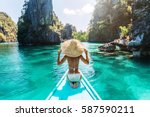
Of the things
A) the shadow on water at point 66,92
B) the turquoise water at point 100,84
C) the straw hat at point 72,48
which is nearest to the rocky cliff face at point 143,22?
the turquoise water at point 100,84

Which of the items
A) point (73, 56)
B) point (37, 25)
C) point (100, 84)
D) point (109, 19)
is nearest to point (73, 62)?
point (73, 56)

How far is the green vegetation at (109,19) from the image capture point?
256 feet

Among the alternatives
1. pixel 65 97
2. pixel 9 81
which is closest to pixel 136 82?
pixel 9 81

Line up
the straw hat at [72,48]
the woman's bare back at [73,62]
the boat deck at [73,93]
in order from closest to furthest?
the straw hat at [72,48] < the boat deck at [73,93] < the woman's bare back at [73,62]

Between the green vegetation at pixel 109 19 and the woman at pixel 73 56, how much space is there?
66.9 metres

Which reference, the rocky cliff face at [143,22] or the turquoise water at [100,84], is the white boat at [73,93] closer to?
the turquoise water at [100,84]

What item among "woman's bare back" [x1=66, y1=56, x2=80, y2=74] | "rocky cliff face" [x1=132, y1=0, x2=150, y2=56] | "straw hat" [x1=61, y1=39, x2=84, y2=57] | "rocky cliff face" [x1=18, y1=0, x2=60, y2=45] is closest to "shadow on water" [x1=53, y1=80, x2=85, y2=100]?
"woman's bare back" [x1=66, y1=56, x2=80, y2=74]

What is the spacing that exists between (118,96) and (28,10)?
90582mm

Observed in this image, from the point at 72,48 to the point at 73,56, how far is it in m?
0.41

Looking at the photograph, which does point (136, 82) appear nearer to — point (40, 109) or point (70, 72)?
point (70, 72)

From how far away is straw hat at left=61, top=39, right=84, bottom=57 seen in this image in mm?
7566

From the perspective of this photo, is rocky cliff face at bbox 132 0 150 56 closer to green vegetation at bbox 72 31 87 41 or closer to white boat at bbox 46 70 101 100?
white boat at bbox 46 70 101 100

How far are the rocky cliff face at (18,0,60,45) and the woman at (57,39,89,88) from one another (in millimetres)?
81944

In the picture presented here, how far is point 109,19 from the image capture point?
8794 centimetres
